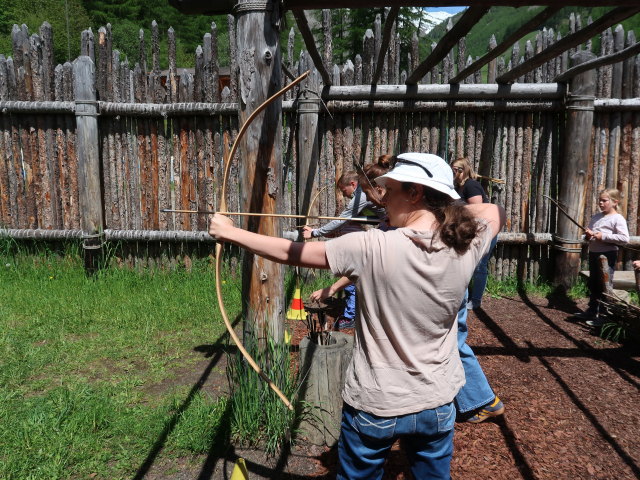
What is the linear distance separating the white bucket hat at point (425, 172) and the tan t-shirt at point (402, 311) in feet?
0.56

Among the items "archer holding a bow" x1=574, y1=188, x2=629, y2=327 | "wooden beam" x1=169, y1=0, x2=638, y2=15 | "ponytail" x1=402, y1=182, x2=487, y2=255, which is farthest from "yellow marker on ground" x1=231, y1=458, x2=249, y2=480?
"archer holding a bow" x1=574, y1=188, x2=629, y2=327

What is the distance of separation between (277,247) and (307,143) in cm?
486

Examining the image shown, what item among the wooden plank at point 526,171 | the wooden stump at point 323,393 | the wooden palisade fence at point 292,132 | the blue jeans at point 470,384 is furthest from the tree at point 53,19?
the blue jeans at point 470,384

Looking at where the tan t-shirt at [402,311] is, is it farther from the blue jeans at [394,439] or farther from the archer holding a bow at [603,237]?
the archer holding a bow at [603,237]

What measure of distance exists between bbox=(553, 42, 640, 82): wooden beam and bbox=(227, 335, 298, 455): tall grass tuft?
13.0 feet

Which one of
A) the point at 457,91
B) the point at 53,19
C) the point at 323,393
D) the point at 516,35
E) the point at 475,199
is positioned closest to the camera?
the point at 323,393

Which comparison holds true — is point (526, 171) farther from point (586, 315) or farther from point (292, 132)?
point (292, 132)

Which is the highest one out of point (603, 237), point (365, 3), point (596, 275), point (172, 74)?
point (172, 74)

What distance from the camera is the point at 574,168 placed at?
6.52 metres

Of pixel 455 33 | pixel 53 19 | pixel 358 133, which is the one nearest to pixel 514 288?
pixel 358 133

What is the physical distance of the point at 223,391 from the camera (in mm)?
4062

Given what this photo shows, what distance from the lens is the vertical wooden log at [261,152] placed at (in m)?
3.10

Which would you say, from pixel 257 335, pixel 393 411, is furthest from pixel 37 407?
pixel 393 411

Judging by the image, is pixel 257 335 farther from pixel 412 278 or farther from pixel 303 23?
pixel 303 23
